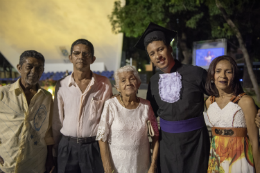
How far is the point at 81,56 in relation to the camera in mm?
2242

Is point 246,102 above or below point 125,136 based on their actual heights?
above

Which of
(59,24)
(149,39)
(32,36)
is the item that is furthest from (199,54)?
(32,36)

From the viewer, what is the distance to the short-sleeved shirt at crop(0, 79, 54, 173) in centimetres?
197

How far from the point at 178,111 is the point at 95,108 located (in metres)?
1.05

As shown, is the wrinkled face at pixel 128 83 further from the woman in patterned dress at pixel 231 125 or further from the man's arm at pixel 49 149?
the man's arm at pixel 49 149

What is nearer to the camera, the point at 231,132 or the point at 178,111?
the point at 231,132

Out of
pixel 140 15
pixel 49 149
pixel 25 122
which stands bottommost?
pixel 49 149

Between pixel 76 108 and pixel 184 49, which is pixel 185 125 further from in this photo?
pixel 184 49

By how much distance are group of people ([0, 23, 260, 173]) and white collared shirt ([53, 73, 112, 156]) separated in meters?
0.01

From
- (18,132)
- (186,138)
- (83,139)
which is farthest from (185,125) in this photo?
(18,132)

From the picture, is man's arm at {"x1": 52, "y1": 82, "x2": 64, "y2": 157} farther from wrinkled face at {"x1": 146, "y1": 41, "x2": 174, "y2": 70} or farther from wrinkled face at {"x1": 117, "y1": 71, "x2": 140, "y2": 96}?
wrinkled face at {"x1": 146, "y1": 41, "x2": 174, "y2": 70}

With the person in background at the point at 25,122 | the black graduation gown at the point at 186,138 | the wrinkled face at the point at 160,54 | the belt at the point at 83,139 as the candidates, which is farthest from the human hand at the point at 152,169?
the person in background at the point at 25,122

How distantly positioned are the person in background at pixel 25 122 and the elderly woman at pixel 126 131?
799 mm

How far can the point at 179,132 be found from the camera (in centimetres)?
208
